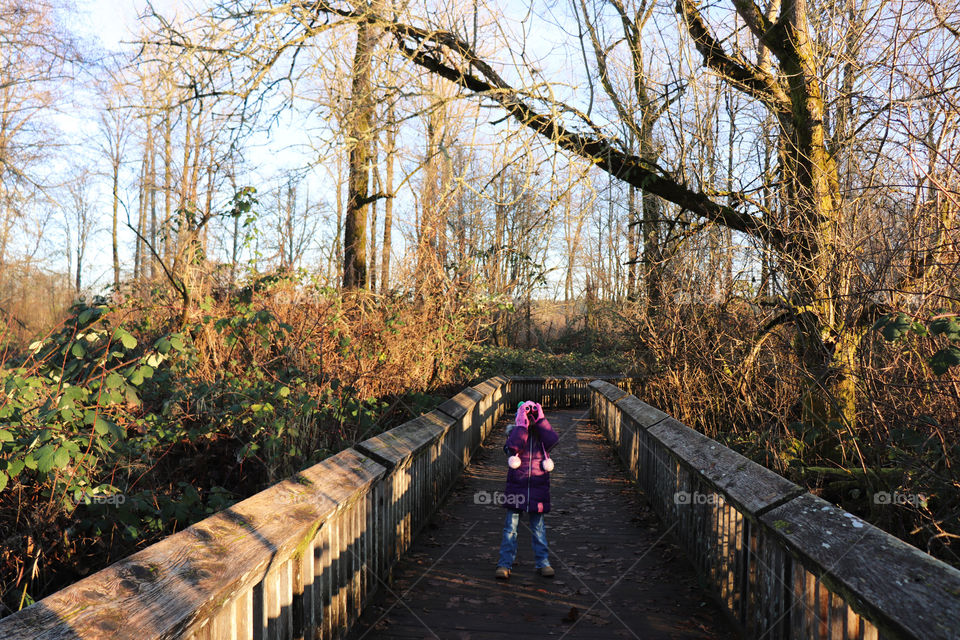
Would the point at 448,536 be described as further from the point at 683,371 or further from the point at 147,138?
the point at 147,138

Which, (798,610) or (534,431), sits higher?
(534,431)

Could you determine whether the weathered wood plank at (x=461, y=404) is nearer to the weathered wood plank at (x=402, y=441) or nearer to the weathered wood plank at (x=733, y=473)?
the weathered wood plank at (x=402, y=441)

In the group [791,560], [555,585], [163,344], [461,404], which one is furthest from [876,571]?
[461,404]

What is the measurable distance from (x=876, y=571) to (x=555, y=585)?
2947 mm

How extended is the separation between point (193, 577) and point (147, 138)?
33065 mm

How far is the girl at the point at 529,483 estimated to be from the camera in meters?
5.25

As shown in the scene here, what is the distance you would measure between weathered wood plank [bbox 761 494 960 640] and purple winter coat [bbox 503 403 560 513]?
2.35 metres

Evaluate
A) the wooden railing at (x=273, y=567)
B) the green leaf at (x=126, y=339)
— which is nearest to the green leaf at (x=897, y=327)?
the wooden railing at (x=273, y=567)

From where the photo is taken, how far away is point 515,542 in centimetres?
524

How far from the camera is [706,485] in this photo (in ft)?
15.8

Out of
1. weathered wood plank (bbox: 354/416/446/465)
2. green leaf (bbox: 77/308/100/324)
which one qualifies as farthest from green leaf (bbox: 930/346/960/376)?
green leaf (bbox: 77/308/100/324)

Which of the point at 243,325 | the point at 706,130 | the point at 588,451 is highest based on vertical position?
the point at 706,130

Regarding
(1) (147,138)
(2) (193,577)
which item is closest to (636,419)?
(2) (193,577)

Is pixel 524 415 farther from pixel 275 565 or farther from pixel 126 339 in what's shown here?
pixel 126 339
